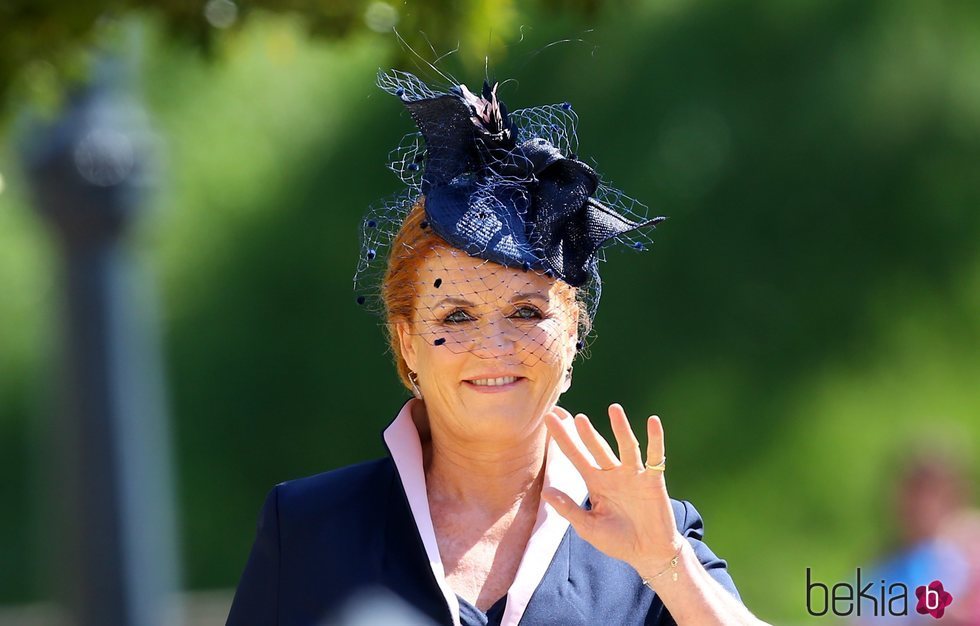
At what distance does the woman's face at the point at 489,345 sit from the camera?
259cm

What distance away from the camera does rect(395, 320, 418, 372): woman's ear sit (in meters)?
2.74

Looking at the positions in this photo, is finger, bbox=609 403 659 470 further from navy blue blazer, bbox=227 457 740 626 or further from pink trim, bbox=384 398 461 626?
pink trim, bbox=384 398 461 626

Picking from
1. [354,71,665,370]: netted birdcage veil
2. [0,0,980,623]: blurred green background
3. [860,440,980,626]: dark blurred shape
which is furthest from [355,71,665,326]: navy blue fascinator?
[0,0,980,623]: blurred green background

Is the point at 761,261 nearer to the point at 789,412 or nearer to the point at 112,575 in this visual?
the point at 789,412

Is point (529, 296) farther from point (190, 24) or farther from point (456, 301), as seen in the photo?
point (190, 24)

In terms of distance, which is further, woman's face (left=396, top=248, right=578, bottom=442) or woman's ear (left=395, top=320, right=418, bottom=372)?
woman's ear (left=395, top=320, right=418, bottom=372)

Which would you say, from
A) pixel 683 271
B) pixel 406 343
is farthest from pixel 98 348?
pixel 683 271

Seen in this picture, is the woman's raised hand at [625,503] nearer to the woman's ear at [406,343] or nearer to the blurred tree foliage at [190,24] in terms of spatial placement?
the woman's ear at [406,343]

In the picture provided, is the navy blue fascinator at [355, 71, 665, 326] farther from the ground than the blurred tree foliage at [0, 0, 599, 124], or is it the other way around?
the blurred tree foliage at [0, 0, 599, 124]

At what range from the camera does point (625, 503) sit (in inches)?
94.3

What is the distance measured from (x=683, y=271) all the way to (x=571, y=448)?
17.4ft

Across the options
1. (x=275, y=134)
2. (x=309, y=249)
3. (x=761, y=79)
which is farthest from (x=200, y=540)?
(x=761, y=79)

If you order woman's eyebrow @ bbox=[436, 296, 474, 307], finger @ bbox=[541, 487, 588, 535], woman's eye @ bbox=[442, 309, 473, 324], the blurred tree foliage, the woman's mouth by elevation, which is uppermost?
the blurred tree foliage

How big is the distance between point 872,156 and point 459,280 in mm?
5684
